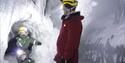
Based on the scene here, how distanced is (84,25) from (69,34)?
25cm

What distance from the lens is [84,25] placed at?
3.12m

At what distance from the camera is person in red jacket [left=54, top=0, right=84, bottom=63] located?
2906 mm

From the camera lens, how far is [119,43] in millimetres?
2877

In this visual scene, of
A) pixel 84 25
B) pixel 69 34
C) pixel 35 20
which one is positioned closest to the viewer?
pixel 69 34

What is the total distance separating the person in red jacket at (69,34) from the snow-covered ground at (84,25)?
150 millimetres

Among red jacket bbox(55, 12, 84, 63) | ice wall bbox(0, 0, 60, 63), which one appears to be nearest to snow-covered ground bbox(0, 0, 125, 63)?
ice wall bbox(0, 0, 60, 63)

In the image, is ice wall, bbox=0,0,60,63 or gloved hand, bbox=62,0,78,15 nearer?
gloved hand, bbox=62,0,78,15

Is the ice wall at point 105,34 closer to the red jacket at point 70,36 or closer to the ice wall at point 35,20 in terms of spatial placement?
the red jacket at point 70,36

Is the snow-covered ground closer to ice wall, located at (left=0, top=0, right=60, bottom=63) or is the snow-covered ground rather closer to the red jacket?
ice wall, located at (left=0, top=0, right=60, bottom=63)

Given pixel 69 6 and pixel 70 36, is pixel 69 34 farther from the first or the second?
pixel 69 6

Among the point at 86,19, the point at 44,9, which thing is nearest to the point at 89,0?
the point at 86,19

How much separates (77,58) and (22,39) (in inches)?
19.9

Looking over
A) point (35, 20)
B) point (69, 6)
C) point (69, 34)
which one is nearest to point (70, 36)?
point (69, 34)

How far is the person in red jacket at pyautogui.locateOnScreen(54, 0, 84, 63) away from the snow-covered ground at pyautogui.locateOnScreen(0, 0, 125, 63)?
15cm
